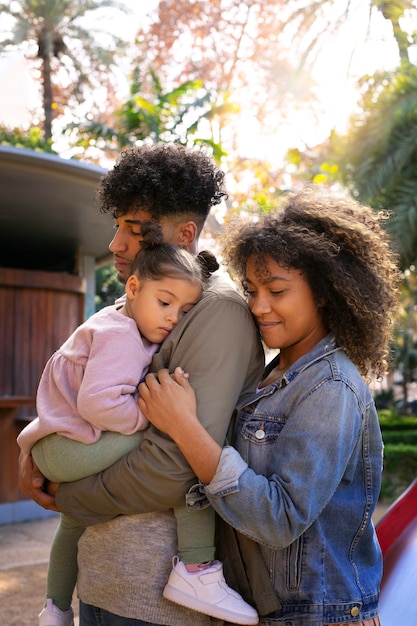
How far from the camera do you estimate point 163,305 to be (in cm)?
222

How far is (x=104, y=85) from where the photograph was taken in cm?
2192

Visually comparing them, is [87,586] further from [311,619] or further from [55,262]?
[55,262]

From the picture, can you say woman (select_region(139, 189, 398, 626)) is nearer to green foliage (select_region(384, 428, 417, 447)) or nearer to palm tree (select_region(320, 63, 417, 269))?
palm tree (select_region(320, 63, 417, 269))

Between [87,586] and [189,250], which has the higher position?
[189,250]

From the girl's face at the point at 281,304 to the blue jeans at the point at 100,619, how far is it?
31.9 inches

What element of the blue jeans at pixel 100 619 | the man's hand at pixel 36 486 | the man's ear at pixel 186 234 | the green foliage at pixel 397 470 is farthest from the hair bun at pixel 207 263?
the green foliage at pixel 397 470

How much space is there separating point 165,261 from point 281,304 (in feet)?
1.15

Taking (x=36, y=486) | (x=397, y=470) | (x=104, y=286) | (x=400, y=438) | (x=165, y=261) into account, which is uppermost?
(x=165, y=261)

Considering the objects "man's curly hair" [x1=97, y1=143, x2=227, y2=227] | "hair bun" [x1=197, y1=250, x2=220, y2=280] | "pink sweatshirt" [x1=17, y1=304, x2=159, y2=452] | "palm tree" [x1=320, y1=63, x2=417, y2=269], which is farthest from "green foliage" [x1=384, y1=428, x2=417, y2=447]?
"pink sweatshirt" [x1=17, y1=304, x2=159, y2=452]

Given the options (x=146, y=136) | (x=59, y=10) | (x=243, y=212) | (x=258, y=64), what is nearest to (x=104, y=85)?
(x=59, y=10)

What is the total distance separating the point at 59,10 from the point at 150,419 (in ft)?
65.4

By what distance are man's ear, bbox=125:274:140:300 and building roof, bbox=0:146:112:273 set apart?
417cm

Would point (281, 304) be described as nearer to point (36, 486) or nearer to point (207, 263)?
point (207, 263)

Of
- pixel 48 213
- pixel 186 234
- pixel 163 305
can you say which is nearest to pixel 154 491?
pixel 163 305
